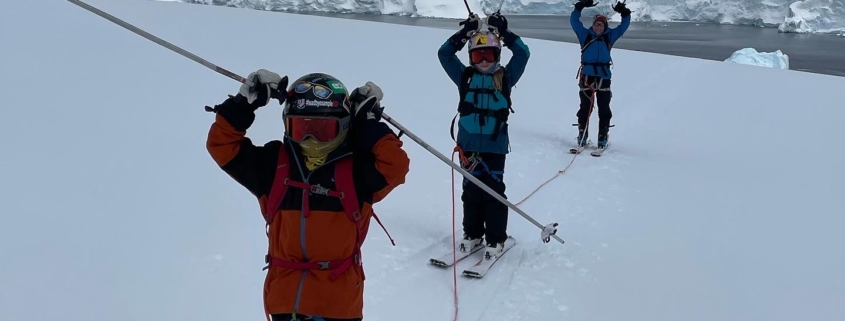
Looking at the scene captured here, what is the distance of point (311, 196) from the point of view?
7.02 ft

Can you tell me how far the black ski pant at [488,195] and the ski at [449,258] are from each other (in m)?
0.13

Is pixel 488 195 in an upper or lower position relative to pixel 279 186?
lower

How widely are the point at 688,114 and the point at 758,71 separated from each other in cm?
390

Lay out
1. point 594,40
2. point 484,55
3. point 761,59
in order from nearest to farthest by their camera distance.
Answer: point 484,55 < point 594,40 < point 761,59

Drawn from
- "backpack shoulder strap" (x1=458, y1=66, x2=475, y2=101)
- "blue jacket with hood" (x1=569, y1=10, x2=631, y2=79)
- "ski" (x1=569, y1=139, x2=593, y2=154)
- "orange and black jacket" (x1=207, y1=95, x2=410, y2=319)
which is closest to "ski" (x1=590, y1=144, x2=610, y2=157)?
"ski" (x1=569, y1=139, x2=593, y2=154)

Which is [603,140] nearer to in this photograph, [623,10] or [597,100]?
[597,100]

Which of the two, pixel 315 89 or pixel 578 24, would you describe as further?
pixel 578 24

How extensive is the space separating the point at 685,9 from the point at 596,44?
45.1 metres

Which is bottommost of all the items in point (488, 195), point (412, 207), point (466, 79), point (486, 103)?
point (412, 207)

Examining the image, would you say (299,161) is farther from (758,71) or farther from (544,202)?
(758,71)

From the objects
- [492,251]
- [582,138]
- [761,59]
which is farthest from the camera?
[761,59]

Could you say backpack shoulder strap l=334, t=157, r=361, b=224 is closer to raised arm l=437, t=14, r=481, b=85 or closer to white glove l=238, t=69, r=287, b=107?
white glove l=238, t=69, r=287, b=107

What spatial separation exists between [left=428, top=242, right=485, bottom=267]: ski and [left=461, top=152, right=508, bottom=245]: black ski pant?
126 millimetres

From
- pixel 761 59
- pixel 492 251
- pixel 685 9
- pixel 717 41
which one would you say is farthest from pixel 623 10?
pixel 685 9
